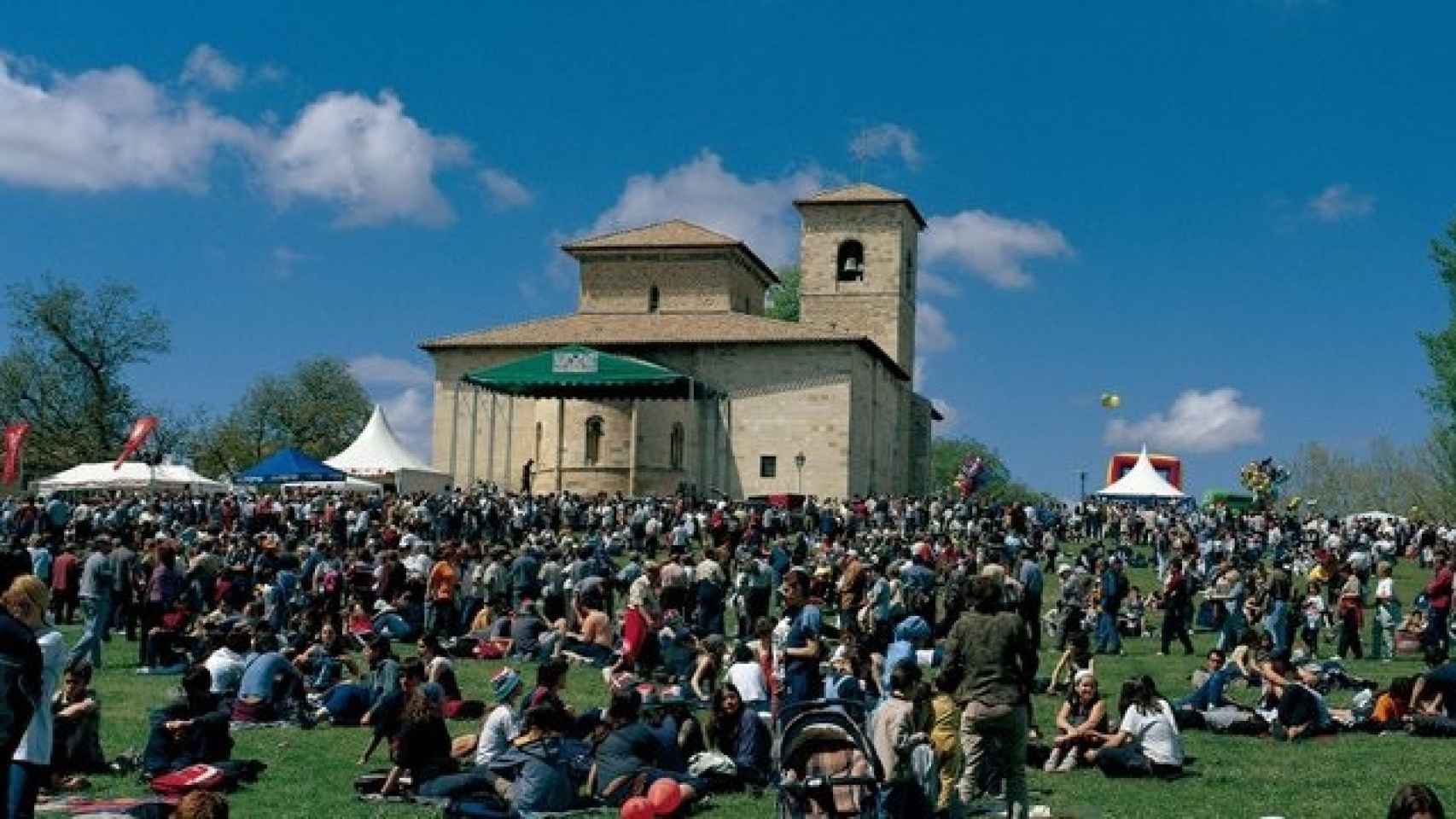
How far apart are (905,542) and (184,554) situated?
1269 cm

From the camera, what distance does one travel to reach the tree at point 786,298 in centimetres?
8394

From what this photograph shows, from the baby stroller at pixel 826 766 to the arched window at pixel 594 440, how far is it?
152ft

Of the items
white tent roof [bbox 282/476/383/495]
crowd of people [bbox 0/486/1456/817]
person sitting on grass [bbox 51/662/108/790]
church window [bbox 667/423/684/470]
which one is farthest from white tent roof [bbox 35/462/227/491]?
person sitting on grass [bbox 51/662/108/790]

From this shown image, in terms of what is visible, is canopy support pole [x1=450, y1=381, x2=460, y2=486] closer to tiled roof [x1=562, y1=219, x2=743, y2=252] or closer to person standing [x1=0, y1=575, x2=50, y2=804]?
tiled roof [x1=562, y1=219, x2=743, y2=252]

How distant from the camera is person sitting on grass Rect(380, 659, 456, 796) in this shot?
11109 mm

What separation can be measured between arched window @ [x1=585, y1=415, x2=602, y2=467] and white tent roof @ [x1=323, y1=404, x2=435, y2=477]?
20.9ft

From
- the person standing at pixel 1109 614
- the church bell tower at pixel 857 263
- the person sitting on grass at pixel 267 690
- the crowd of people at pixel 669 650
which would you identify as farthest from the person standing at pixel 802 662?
the church bell tower at pixel 857 263

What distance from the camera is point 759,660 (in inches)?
577

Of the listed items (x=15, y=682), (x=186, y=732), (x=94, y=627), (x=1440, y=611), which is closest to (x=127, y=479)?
(x=94, y=627)

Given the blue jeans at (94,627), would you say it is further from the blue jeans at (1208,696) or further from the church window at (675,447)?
the church window at (675,447)

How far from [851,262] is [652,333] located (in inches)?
488

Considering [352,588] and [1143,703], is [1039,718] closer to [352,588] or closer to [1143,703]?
[1143,703]

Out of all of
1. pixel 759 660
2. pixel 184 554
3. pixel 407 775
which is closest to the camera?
pixel 407 775

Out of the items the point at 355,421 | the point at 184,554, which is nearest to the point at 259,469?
the point at 184,554
